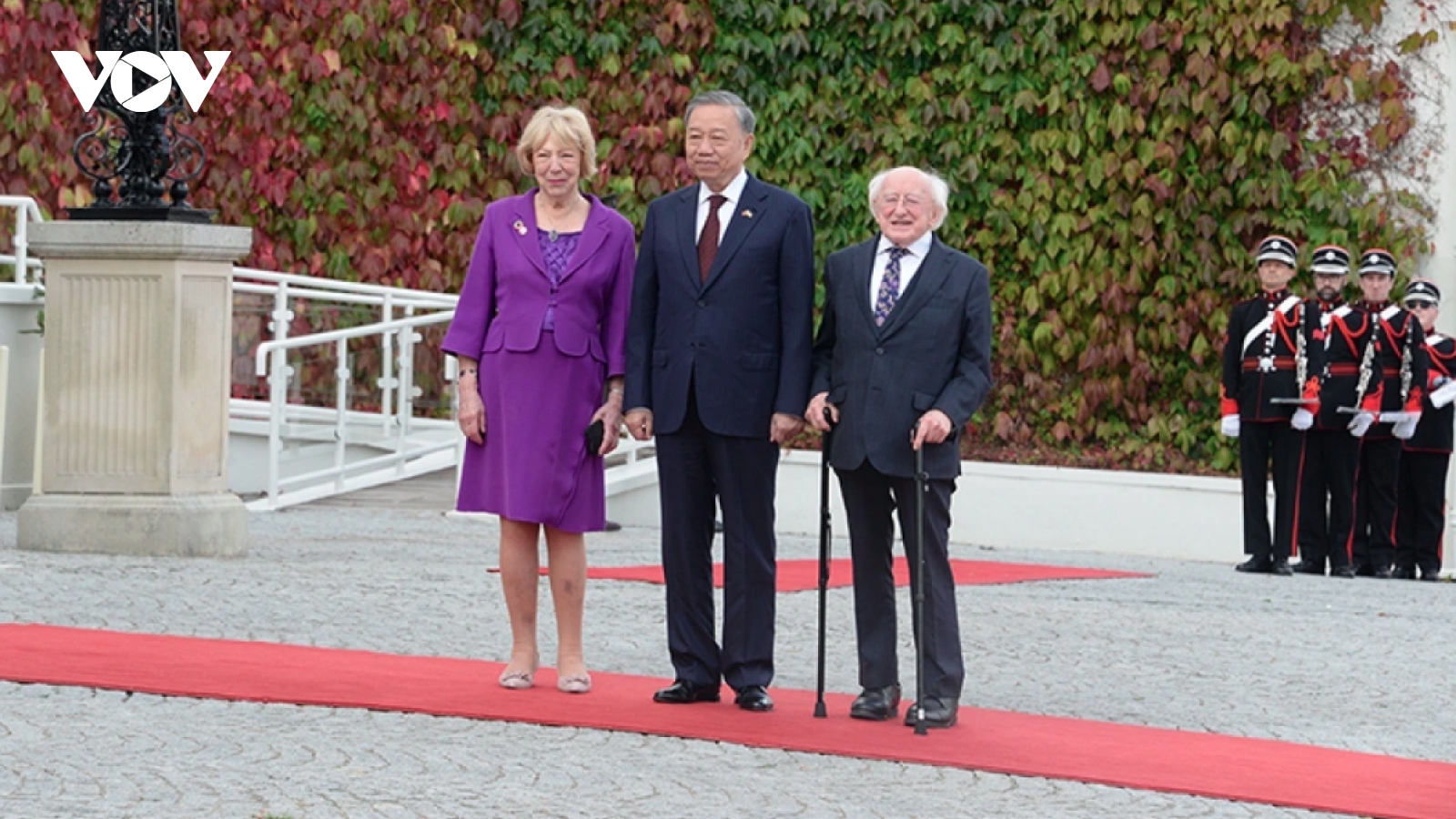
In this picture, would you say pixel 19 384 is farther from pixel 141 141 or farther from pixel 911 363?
pixel 911 363

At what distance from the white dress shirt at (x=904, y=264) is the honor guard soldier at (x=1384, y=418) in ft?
24.9

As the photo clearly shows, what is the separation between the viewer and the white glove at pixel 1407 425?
14.3 m

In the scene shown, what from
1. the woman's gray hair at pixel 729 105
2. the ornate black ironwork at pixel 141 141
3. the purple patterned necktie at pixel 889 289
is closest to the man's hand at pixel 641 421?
the purple patterned necktie at pixel 889 289

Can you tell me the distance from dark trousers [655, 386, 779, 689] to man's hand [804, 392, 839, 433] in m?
0.18

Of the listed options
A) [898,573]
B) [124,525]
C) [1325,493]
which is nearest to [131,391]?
[124,525]

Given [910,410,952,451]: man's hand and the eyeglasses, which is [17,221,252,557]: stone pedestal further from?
[910,410,952,451]: man's hand

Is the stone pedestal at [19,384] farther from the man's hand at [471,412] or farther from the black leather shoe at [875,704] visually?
the black leather shoe at [875,704]

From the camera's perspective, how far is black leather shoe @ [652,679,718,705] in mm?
7336

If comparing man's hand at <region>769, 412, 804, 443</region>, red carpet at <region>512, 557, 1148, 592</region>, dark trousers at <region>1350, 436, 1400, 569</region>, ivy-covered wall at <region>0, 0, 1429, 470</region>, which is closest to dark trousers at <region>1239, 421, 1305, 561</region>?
dark trousers at <region>1350, 436, 1400, 569</region>

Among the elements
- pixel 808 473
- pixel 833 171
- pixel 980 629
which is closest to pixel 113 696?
pixel 980 629

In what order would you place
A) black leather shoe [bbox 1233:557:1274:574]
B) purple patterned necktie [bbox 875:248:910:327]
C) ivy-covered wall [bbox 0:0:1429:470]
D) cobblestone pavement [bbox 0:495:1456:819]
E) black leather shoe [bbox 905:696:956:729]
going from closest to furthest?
cobblestone pavement [bbox 0:495:1456:819] < black leather shoe [bbox 905:696:956:729] < purple patterned necktie [bbox 875:248:910:327] < black leather shoe [bbox 1233:557:1274:574] < ivy-covered wall [bbox 0:0:1429:470]

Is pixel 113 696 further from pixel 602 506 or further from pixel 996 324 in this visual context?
pixel 996 324

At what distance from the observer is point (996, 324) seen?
59.5 feet

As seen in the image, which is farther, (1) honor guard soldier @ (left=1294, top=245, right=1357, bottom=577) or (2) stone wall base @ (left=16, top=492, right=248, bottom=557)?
(1) honor guard soldier @ (left=1294, top=245, right=1357, bottom=577)
